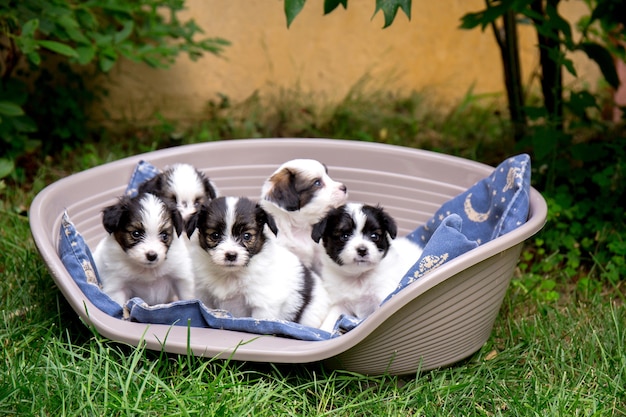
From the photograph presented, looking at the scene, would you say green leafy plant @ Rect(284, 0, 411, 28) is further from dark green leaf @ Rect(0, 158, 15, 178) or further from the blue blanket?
dark green leaf @ Rect(0, 158, 15, 178)

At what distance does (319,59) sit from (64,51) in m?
2.76

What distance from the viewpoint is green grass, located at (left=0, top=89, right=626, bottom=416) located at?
2969mm

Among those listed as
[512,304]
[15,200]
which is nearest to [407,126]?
[512,304]

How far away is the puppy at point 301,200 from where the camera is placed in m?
4.05

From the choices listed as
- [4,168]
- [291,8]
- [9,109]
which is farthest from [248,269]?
[9,109]

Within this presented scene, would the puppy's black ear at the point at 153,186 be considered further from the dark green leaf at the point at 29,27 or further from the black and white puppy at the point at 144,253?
the dark green leaf at the point at 29,27

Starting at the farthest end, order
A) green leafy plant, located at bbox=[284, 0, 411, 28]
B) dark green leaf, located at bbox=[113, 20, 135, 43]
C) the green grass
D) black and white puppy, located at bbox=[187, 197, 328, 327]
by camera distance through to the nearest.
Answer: dark green leaf, located at bbox=[113, 20, 135, 43], black and white puppy, located at bbox=[187, 197, 328, 327], green leafy plant, located at bbox=[284, 0, 411, 28], the green grass

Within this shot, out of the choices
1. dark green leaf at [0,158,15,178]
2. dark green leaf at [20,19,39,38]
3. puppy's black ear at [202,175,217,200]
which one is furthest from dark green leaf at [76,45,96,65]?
puppy's black ear at [202,175,217,200]

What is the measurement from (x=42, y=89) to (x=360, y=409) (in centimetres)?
393

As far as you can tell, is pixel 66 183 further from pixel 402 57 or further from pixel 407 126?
pixel 402 57

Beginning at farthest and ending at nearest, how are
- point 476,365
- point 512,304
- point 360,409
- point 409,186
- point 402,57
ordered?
1. point 402,57
2. point 409,186
3. point 512,304
4. point 476,365
5. point 360,409

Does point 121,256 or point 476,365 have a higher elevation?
point 121,256

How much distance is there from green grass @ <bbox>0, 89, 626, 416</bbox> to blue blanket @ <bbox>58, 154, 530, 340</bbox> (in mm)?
167

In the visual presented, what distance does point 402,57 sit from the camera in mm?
7066
